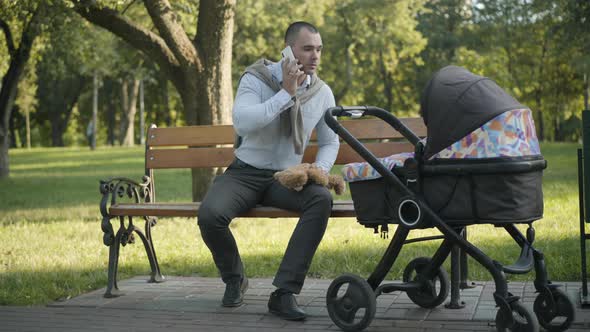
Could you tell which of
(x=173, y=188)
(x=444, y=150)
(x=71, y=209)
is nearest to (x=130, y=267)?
(x=444, y=150)

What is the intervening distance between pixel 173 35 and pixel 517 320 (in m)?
6.91

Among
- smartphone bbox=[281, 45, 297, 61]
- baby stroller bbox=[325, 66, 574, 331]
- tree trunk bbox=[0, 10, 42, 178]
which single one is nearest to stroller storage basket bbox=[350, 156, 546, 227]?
baby stroller bbox=[325, 66, 574, 331]

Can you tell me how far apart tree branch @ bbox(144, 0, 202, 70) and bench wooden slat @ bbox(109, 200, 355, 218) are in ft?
14.3

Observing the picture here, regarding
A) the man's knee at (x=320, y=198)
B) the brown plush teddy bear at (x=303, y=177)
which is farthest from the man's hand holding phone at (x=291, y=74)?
the man's knee at (x=320, y=198)

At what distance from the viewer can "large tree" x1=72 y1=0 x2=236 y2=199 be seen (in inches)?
390

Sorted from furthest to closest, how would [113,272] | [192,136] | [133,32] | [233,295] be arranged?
[133,32], [192,136], [113,272], [233,295]

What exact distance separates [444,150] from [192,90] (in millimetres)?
6460

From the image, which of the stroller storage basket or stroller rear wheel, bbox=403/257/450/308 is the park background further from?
the stroller storage basket

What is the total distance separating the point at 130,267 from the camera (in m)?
6.75

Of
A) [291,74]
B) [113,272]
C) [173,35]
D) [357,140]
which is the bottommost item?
[113,272]

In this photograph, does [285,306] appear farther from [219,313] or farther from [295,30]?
[295,30]

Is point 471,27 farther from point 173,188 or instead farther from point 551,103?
point 173,188

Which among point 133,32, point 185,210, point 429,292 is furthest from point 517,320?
point 133,32

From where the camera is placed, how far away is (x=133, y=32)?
10.2 metres
